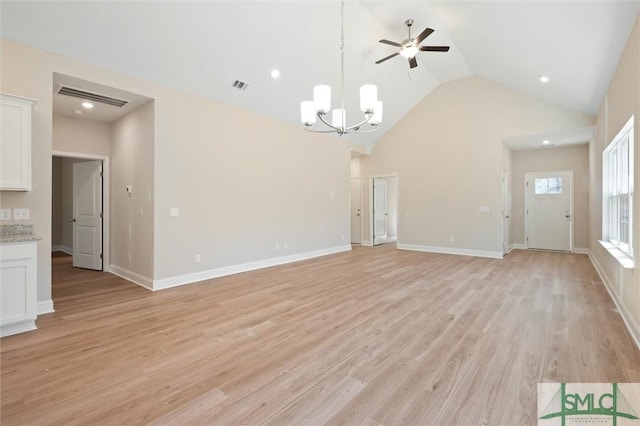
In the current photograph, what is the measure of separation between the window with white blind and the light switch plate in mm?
6370

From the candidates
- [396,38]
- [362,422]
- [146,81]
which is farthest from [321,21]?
[362,422]

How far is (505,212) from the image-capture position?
7410 millimetres

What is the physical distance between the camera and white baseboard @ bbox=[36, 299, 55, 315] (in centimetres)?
337

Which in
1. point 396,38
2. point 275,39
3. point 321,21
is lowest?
point 275,39

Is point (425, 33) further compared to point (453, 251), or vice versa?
point (453, 251)

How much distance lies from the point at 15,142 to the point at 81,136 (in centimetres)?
265

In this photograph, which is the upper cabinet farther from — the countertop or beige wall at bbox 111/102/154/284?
beige wall at bbox 111/102/154/284

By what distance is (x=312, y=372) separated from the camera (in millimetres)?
2178

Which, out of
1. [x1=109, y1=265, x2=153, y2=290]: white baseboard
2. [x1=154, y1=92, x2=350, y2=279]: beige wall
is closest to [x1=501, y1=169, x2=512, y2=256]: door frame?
[x1=154, y1=92, x2=350, y2=279]: beige wall

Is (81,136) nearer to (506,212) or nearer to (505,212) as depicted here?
(505,212)

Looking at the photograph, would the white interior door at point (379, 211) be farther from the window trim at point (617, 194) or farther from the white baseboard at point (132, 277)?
the white baseboard at point (132, 277)

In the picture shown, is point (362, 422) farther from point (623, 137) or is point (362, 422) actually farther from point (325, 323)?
point (623, 137)

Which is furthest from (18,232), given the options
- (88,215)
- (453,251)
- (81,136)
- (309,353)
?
(453,251)

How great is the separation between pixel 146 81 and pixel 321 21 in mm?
2735
